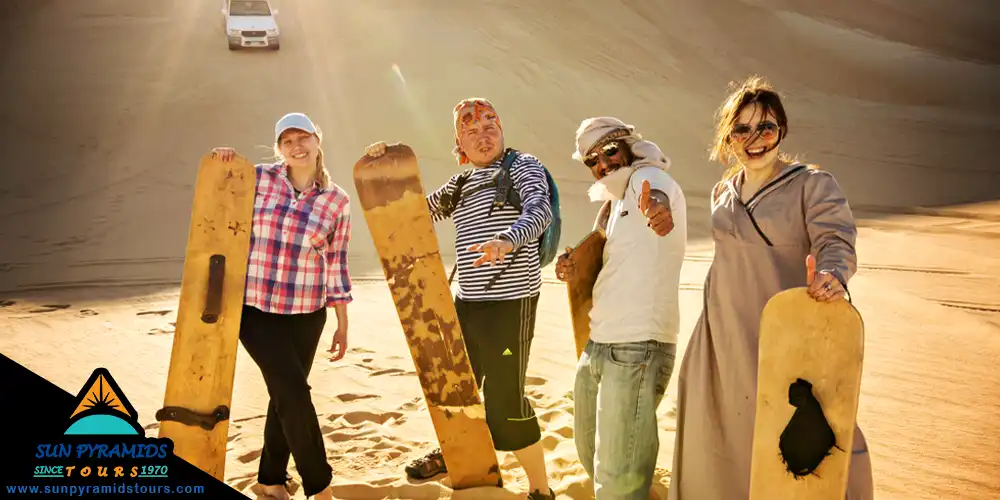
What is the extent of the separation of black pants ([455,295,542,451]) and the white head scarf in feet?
2.13

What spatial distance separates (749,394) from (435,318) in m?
1.41

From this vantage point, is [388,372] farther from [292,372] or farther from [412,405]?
[292,372]

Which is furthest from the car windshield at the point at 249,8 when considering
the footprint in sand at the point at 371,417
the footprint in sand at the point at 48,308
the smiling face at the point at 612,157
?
the smiling face at the point at 612,157

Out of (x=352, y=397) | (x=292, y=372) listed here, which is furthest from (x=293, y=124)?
(x=352, y=397)

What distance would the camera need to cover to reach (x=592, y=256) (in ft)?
10.1

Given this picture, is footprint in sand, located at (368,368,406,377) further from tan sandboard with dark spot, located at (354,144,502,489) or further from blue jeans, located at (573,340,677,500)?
blue jeans, located at (573,340,677,500)

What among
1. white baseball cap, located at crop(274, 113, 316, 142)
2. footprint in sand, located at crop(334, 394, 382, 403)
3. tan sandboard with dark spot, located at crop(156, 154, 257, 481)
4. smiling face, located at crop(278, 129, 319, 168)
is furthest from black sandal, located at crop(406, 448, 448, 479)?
white baseball cap, located at crop(274, 113, 316, 142)

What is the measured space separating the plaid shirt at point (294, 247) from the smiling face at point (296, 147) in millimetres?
98

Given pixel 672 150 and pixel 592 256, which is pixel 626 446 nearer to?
pixel 592 256

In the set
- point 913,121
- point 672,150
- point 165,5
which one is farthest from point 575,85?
point 165,5

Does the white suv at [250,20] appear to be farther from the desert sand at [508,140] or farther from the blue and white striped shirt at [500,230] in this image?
the blue and white striped shirt at [500,230]

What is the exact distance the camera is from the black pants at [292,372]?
2975mm

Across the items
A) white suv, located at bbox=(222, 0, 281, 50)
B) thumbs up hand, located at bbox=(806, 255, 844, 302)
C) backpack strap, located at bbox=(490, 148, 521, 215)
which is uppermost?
white suv, located at bbox=(222, 0, 281, 50)

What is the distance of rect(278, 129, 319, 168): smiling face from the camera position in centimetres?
310
